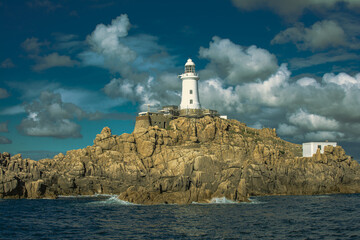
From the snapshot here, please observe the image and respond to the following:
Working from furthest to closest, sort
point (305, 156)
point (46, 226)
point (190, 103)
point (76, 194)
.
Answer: point (190, 103) < point (305, 156) < point (76, 194) < point (46, 226)

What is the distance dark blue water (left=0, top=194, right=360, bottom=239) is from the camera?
4575cm

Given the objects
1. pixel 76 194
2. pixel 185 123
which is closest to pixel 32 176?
pixel 76 194

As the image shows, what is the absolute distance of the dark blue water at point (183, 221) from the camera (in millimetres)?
45750

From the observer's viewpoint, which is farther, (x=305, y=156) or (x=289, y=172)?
(x=305, y=156)

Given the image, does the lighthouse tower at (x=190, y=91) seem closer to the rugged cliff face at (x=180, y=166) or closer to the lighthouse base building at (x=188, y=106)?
the lighthouse base building at (x=188, y=106)

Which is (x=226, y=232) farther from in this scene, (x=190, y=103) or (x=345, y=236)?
(x=190, y=103)

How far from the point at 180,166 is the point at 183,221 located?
38678 millimetres

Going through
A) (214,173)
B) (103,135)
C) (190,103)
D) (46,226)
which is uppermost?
(190,103)

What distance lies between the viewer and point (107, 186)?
309 ft

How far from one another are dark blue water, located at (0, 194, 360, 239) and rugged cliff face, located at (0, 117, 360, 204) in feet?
59.1

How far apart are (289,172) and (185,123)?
98.4 feet

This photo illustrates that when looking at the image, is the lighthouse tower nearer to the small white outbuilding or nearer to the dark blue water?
the small white outbuilding

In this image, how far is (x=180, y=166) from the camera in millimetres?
92562

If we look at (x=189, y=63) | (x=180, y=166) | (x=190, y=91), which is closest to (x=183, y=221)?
(x=180, y=166)
